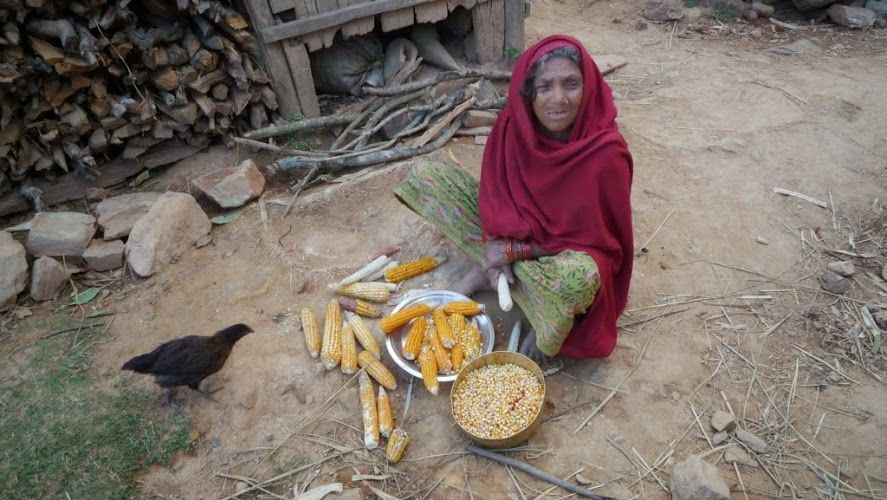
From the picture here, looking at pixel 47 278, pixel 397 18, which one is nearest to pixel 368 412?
pixel 47 278

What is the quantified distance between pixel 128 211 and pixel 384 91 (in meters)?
2.82

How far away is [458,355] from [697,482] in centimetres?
139

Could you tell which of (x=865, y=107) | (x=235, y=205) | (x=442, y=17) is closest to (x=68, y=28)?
(x=235, y=205)

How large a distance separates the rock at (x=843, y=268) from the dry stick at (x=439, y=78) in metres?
3.85

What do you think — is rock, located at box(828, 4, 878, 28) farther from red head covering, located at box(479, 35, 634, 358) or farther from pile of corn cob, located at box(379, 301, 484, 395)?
pile of corn cob, located at box(379, 301, 484, 395)

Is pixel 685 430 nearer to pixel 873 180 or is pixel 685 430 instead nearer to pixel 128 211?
pixel 873 180

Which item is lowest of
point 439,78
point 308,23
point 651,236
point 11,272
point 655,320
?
point 655,320

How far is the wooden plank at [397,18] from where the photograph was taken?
17.9 feet

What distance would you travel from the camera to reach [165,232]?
4.13m

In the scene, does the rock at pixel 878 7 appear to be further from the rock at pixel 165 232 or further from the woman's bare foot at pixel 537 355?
the rock at pixel 165 232

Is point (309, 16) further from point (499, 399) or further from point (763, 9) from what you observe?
point (763, 9)

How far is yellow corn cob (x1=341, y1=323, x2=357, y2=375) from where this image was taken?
3119 mm

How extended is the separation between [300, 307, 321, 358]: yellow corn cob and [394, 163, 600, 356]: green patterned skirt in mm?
1026

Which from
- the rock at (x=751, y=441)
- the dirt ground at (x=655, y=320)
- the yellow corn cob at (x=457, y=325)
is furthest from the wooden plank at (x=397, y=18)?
the rock at (x=751, y=441)
